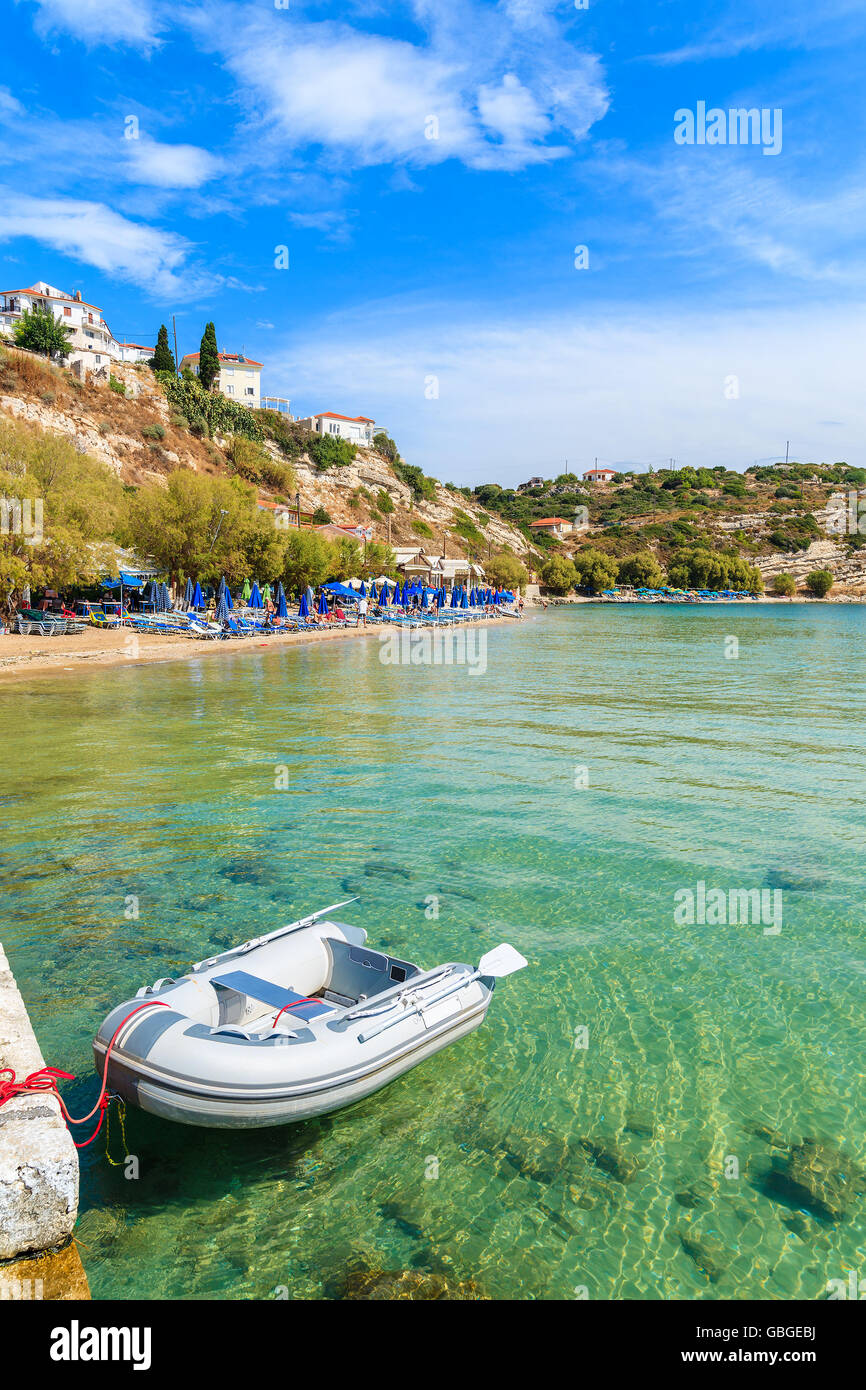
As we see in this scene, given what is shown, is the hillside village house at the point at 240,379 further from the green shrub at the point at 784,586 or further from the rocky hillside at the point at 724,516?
the green shrub at the point at 784,586

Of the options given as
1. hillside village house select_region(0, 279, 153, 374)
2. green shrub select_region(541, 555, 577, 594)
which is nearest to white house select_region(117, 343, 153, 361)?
hillside village house select_region(0, 279, 153, 374)

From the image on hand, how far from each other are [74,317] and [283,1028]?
4158 inches

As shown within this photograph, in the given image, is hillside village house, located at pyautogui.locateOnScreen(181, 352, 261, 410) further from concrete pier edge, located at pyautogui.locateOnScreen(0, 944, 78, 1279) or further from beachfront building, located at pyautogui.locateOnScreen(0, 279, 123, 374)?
concrete pier edge, located at pyautogui.locateOnScreen(0, 944, 78, 1279)

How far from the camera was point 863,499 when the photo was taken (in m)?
165

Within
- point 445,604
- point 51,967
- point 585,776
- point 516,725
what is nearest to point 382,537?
point 445,604

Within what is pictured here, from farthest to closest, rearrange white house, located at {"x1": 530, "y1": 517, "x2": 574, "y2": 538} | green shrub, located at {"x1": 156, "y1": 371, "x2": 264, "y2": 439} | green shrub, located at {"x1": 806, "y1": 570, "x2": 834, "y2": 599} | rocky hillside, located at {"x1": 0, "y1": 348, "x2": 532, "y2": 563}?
white house, located at {"x1": 530, "y1": 517, "x2": 574, "y2": 538} → green shrub, located at {"x1": 806, "y1": 570, "x2": 834, "y2": 599} → green shrub, located at {"x1": 156, "y1": 371, "x2": 264, "y2": 439} → rocky hillside, located at {"x1": 0, "y1": 348, "x2": 532, "y2": 563}

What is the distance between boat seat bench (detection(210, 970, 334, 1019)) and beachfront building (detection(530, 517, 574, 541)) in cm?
15266

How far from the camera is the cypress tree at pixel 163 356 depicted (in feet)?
293

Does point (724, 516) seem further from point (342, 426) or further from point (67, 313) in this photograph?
point (67, 313)

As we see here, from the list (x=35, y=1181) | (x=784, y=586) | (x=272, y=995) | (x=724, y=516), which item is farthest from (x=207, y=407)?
(x=724, y=516)

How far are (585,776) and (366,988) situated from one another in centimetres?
1005

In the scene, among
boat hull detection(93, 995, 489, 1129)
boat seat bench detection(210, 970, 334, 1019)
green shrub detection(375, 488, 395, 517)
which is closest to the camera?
boat hull detection(93, 995, 489, 1129)

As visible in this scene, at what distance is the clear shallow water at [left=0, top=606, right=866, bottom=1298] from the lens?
16.3 ft

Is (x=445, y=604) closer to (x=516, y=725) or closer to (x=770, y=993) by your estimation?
(x=516, y=725)
